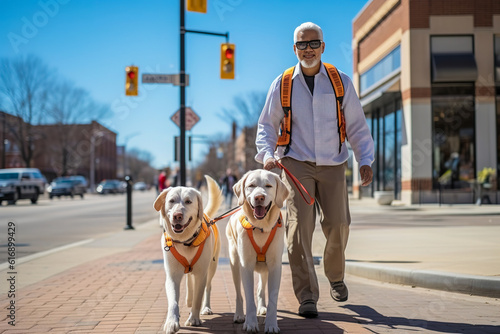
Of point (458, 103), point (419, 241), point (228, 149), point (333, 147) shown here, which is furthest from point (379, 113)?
point (228, 149)

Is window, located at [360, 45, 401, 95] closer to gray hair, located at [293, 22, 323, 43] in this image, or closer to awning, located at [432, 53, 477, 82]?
awning, located at [432, 53, 477, 82]

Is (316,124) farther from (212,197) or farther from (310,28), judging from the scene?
(212,197)

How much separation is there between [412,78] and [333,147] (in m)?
22.3

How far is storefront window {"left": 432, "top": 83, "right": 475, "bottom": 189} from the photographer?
82.1ft

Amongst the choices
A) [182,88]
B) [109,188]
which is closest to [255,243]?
[182,88]

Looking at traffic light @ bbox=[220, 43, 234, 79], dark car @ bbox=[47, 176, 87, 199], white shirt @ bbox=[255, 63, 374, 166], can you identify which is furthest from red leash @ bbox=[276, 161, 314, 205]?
dark car @ bbox=[47, 176, 87, 199]

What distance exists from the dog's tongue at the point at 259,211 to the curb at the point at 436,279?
113 inches

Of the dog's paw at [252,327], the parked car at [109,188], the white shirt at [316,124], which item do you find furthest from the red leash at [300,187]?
the parked car at [109,188]

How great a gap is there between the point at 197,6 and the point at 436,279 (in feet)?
24.2

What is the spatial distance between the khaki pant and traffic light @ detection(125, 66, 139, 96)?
30.5 feet

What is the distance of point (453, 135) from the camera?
2523cm

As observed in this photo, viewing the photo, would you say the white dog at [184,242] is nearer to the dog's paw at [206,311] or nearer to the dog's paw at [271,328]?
the dog's paw at [206,311]

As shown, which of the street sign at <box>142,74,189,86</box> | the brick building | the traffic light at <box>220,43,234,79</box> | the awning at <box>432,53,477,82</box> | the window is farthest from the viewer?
the brick building

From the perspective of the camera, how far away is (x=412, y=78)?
82.5ft
